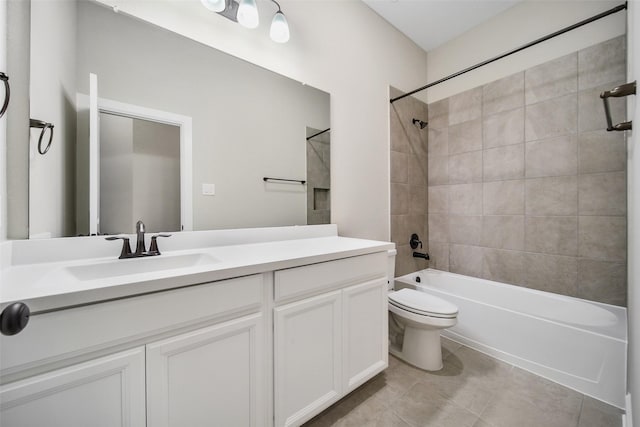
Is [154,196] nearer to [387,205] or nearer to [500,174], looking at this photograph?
[387,205]

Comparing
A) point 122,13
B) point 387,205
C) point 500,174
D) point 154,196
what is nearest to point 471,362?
point 387,205

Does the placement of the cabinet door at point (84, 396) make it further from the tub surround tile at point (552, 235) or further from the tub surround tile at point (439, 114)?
the tub surround tile at point (439, 114)

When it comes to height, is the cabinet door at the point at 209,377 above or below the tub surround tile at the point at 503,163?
below

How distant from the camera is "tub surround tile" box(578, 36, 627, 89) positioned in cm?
164

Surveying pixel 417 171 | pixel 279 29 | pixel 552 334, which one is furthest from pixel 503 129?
pixel 279 29

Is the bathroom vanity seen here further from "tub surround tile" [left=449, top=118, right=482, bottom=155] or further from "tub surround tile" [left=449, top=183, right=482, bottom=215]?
"tub surround tile" [left=449, top=118, right=482, bottom=155]

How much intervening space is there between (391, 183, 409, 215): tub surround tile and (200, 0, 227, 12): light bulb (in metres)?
1.74

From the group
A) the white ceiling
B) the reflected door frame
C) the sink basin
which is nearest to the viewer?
the sink basin

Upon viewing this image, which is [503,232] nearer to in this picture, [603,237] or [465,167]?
[603,237]

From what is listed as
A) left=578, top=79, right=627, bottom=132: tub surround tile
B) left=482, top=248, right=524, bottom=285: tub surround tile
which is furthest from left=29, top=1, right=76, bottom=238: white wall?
left=578, top=79, right=627, bottom=132: tub surround tile

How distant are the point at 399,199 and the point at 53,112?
2.28 m

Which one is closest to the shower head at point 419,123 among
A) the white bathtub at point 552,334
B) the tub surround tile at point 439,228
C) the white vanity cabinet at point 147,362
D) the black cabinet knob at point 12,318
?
the tub surround tile at point 439,228

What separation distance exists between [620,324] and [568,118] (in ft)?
4.69

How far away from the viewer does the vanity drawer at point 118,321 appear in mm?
561
